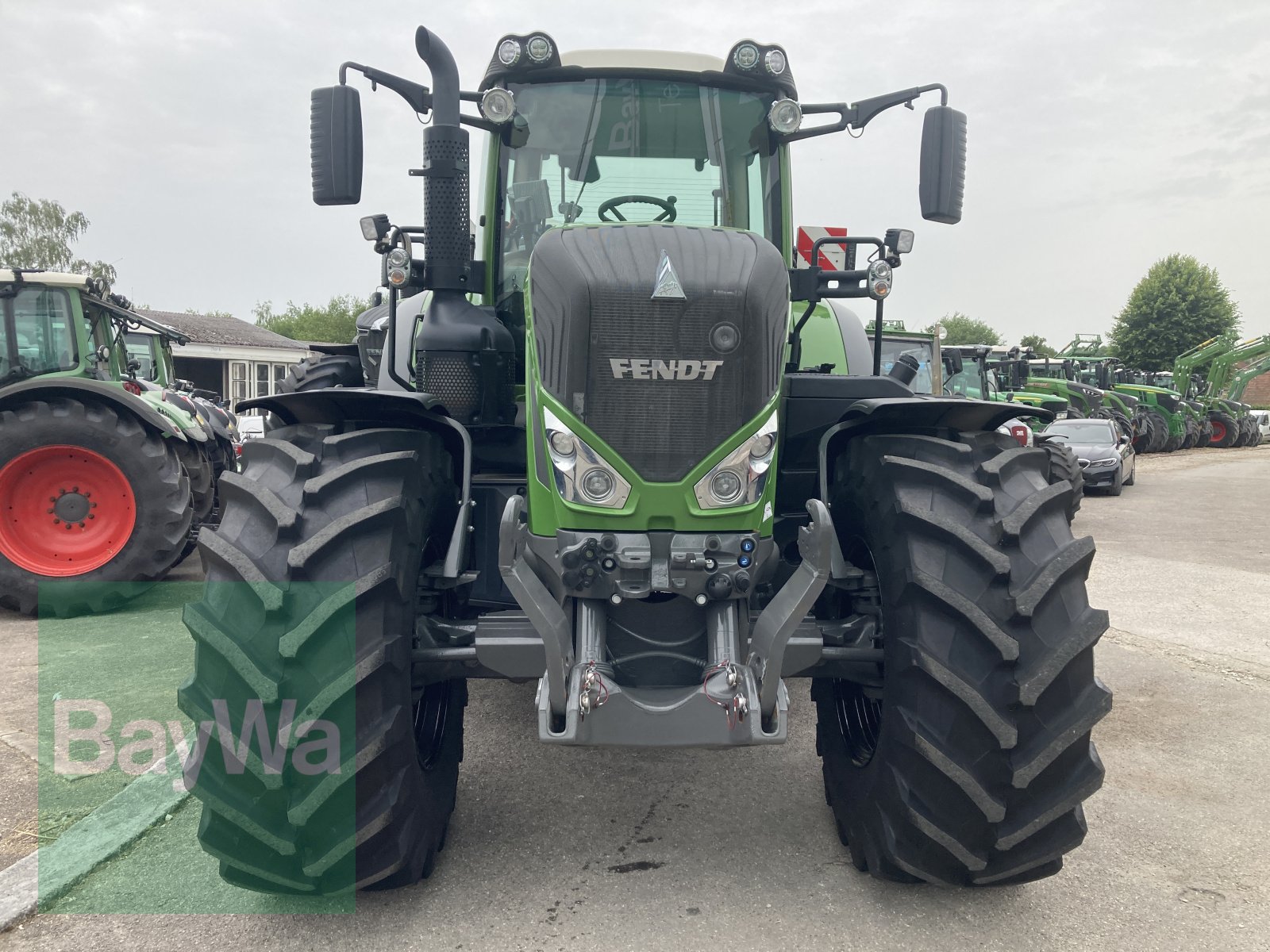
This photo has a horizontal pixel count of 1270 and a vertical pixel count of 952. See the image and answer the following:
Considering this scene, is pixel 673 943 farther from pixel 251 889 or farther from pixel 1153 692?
pixel 1153 692

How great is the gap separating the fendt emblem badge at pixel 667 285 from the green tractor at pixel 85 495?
5.59 meters

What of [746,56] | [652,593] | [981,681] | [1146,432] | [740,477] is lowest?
[1146,432]

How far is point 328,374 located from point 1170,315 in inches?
2251

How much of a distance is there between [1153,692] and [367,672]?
4.55m

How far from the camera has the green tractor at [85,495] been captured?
6.70 meters

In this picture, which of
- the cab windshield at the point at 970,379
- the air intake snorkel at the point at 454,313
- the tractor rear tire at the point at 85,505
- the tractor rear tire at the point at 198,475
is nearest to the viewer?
the air intake snorkel at the point at 454,313

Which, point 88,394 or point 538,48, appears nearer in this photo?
point 538,48

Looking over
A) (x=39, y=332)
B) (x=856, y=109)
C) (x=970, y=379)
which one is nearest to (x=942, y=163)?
(x=856, y=109)

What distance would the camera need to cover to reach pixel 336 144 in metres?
3.28

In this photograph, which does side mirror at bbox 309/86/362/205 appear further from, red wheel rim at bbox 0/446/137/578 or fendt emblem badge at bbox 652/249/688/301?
red wheel rim at bbox 0/446/137/578

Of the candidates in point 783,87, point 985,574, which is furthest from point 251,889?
point 783,87

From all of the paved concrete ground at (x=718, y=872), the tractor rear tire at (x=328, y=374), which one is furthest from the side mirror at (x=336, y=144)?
the tractor rear tire at (x=328, y=374)

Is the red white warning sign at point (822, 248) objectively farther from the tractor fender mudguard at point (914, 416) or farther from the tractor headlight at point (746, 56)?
the tractor fender mudguard at point (914, 416)

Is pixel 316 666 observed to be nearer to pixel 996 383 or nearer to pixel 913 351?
pixel 913 351
